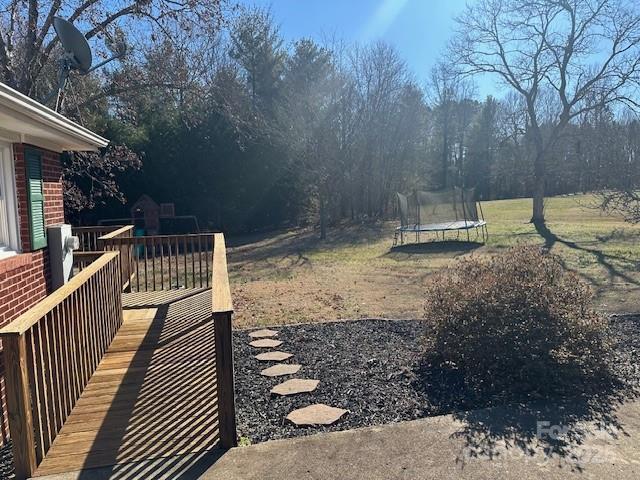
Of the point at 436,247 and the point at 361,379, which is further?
the point at 436,247

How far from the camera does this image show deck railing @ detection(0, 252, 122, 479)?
→ 8.95 feet

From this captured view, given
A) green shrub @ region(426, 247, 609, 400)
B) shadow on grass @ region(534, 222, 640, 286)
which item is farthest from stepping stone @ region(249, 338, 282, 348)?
shadow on grass @ region(534, 222, 640, 286)

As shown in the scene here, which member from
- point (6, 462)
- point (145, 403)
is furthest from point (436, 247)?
point (6, 462)

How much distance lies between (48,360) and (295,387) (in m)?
1.99

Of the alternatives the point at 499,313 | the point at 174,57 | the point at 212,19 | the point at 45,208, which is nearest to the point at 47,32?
the point at 174,57

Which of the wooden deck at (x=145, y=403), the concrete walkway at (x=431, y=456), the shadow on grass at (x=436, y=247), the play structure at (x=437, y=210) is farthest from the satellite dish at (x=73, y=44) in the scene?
the play structure at (x=437, y=210)

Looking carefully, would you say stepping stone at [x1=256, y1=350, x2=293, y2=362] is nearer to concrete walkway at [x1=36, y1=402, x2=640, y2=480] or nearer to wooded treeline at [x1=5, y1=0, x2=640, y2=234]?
concrete walkway at [x1=36, y1=402, x2=640, y2=480]

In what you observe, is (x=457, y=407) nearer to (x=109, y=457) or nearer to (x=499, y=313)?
(x=499, y=313)

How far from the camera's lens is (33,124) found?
3918mm

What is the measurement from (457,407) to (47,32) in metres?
10.6

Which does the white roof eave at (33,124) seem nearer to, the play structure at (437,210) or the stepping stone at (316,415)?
the stepping stone at (316,415)

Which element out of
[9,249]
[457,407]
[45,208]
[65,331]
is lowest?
[457,407]

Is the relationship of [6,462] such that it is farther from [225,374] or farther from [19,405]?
[225,374]

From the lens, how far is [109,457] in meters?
3.11
